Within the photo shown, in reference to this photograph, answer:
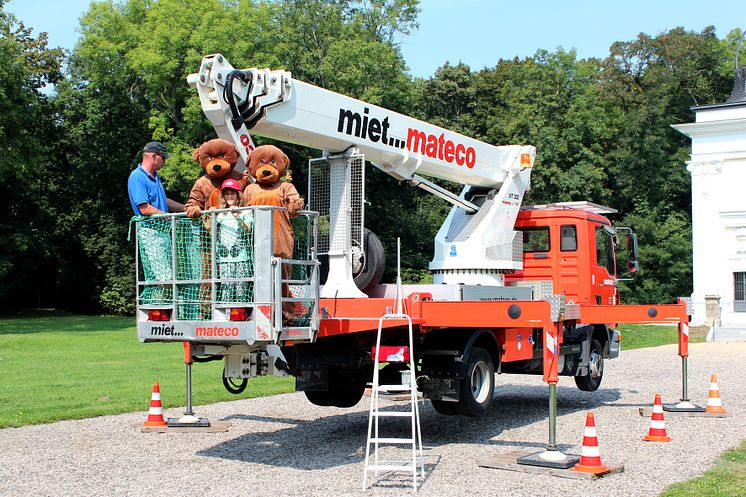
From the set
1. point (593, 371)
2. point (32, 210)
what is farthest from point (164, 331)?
point (32, 210)

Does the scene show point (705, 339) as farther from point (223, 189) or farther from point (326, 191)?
point (223, 189)

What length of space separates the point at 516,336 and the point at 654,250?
138ft

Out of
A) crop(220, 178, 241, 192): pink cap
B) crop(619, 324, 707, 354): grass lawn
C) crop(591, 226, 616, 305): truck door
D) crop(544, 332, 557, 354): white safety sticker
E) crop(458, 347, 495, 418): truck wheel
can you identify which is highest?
crop(220, 178, 241, 192): pink cap

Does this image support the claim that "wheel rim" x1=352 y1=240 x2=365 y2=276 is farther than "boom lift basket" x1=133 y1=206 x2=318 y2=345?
Yes

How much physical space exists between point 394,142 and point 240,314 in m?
4.12

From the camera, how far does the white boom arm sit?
30.9 feet

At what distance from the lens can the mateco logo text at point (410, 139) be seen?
35.0 feet

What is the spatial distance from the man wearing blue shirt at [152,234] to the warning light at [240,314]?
2.93ft

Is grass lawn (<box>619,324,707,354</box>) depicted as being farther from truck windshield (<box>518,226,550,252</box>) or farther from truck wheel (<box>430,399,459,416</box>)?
truck wheel (<box>430,399,459,416</box>)

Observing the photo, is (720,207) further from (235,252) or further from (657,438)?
(235,252)

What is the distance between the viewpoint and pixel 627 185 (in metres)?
54.2

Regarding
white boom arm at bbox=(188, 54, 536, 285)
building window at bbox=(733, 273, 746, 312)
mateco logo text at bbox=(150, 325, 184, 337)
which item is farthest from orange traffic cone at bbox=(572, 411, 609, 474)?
building window at bbox=(733, 273, 746, 312)

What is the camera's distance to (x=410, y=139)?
1177 centimetres

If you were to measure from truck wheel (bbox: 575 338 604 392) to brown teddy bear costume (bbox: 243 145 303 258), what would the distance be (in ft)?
24.0
